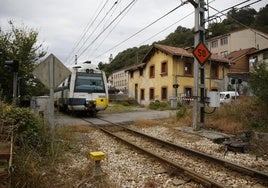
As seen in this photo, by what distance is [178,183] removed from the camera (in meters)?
4.52

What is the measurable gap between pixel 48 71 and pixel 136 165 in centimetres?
321

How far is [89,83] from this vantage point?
14742 mm

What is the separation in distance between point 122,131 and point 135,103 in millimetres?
21327

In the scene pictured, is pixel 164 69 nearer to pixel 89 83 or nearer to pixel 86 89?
pixel 89 83

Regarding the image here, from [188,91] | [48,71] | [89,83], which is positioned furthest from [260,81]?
[188,91]

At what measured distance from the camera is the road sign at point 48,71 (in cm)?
621

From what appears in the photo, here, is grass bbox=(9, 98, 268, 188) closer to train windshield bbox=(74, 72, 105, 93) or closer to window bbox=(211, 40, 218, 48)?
train windshield bbox=(74, 72, 105, 93)

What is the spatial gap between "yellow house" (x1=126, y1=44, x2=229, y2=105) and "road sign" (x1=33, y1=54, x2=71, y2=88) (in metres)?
17.9

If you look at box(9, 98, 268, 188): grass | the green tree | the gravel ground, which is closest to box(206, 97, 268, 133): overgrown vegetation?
box(9, 98, 268, 188): grass

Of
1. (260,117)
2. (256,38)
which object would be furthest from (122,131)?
(256,38)

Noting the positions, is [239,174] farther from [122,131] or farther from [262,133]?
[122,131]

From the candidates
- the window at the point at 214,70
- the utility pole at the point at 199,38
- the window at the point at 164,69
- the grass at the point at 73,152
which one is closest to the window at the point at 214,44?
the window at the point at 214,70

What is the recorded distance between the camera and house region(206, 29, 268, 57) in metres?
46.4

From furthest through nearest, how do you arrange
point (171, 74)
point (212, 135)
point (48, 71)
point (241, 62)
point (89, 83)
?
point (241, 62), point (171, 74), point (89, 83), point (212, 135), point (48, 71)
